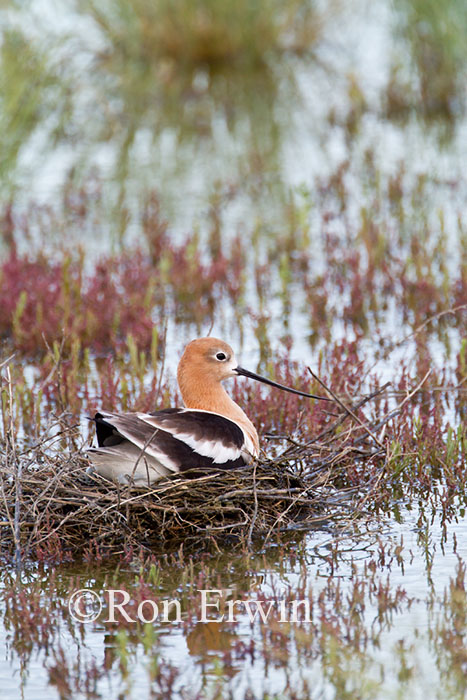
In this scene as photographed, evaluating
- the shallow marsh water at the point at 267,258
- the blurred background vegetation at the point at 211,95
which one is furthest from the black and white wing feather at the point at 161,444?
the blurred background vegetation at the point at 211,95

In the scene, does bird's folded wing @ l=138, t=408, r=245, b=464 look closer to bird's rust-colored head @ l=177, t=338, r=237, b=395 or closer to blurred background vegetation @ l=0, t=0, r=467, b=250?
bird's rust-colored head @ l=177, t=338, r=237, b=395

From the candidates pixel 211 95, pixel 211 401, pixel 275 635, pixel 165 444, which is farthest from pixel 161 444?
pixel 211 95

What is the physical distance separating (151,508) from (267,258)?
513 cm

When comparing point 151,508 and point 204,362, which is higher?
point 204,362

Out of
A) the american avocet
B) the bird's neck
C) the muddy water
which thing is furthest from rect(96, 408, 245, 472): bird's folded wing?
the muddy water

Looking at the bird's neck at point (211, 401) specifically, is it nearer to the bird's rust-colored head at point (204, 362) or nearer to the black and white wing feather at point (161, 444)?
the bird's rust-colored head at point (204, 362)

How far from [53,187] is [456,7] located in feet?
17.1

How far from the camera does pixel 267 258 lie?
9.81 m

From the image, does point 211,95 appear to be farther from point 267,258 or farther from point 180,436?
point 180,436

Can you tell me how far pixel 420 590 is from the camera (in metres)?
4.46

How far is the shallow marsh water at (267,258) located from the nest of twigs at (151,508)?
11cm

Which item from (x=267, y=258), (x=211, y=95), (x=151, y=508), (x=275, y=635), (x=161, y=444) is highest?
(x=211, y=95)

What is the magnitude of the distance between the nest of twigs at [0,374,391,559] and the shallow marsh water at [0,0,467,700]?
0.37ft

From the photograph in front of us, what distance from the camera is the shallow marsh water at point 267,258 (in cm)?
397
